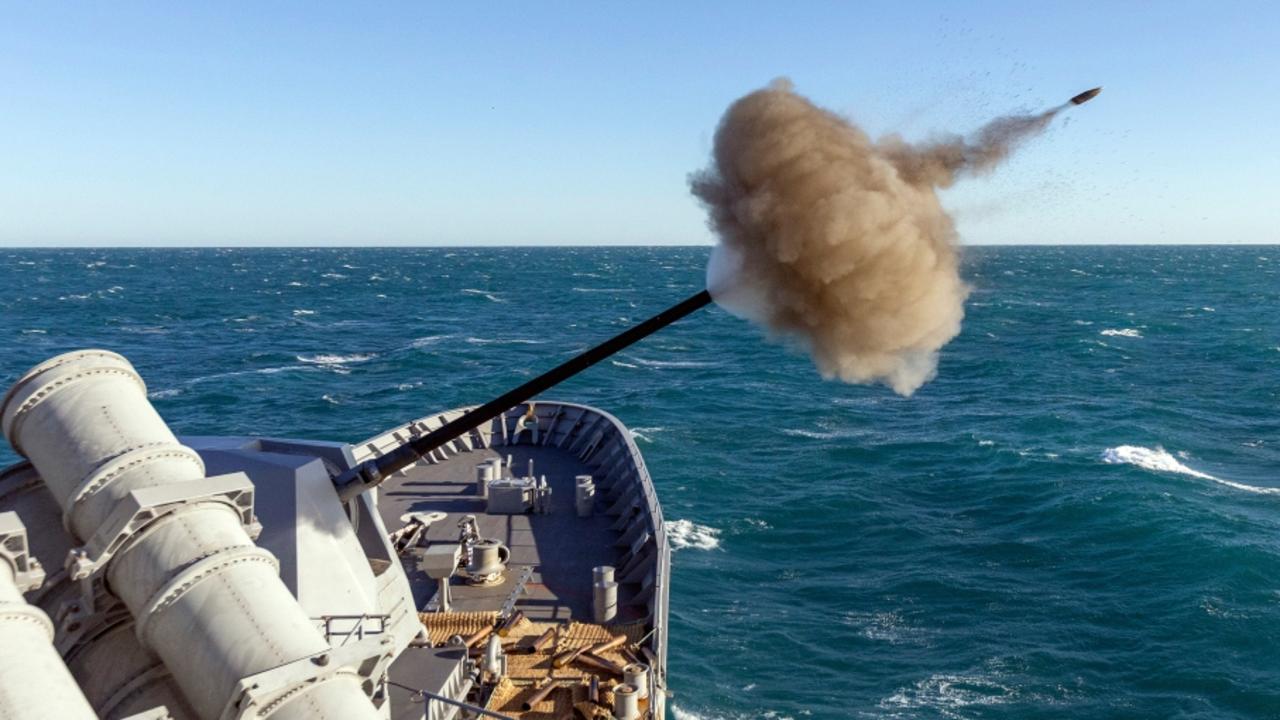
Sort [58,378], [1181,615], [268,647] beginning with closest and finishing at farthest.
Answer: [268,647] < [58,378] < [1181,615]

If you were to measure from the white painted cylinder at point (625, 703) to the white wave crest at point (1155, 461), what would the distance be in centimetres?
2961

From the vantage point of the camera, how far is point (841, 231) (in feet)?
34.9

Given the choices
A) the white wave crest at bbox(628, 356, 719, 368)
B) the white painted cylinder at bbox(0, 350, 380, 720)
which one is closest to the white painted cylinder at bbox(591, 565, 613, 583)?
the white painted cylinder at bbox(0, 350, 380, 720)

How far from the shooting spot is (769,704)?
20266mm

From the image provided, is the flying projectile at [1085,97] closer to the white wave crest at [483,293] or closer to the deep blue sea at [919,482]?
the deep blue sea at [919,482]

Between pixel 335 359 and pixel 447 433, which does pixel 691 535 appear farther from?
pixel 335 359

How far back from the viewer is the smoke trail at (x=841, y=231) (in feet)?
35.7

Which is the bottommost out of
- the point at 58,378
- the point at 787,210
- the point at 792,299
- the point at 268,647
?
the point at 268,647

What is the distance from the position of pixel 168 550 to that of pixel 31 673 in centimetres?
158

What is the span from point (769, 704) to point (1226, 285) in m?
142

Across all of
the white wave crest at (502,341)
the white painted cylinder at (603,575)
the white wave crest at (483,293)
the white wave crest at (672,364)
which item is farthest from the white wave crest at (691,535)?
the white wave crest at (483,293)

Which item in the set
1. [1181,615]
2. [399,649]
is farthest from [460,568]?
[1181,615]

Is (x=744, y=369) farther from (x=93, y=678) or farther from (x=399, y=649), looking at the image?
(x=93, y=678)

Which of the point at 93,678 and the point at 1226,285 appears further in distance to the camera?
the point at 1226,285
